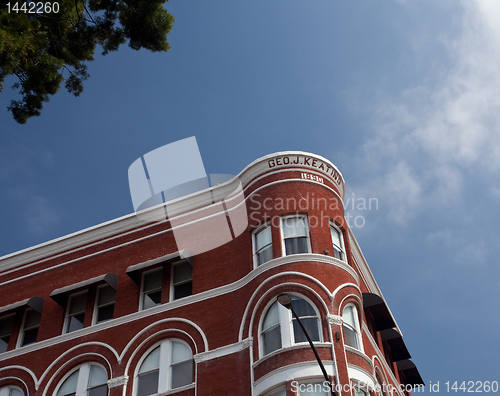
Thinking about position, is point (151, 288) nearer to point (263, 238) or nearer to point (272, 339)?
point (263, 238)

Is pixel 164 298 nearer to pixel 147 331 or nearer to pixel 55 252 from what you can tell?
pixel 147 331

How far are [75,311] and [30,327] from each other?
2.34 m

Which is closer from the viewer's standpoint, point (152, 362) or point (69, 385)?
point (152, 362)

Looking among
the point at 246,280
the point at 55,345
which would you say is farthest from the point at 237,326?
the point at 55,345

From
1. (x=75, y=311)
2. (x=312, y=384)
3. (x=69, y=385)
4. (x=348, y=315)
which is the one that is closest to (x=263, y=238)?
(x=348, y=315)

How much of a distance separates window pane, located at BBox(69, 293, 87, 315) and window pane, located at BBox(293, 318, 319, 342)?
10.7 m

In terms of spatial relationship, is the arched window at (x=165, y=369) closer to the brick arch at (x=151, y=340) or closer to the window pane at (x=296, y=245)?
the brick arch at (x=151, y=340)

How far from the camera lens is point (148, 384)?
23203mm

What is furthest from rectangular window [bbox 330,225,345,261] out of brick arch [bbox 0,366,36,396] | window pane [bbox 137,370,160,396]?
brick arch [bbox 0,366,36,396]

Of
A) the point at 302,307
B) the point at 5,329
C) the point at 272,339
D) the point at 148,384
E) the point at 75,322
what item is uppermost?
the point at 5,329

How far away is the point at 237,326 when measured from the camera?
23.2m

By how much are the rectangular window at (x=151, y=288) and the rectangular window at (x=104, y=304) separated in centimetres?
155

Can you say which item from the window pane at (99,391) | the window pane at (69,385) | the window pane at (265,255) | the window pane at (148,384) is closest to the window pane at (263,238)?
the window pane at (265,255)

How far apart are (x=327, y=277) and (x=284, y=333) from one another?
9.83 ft
